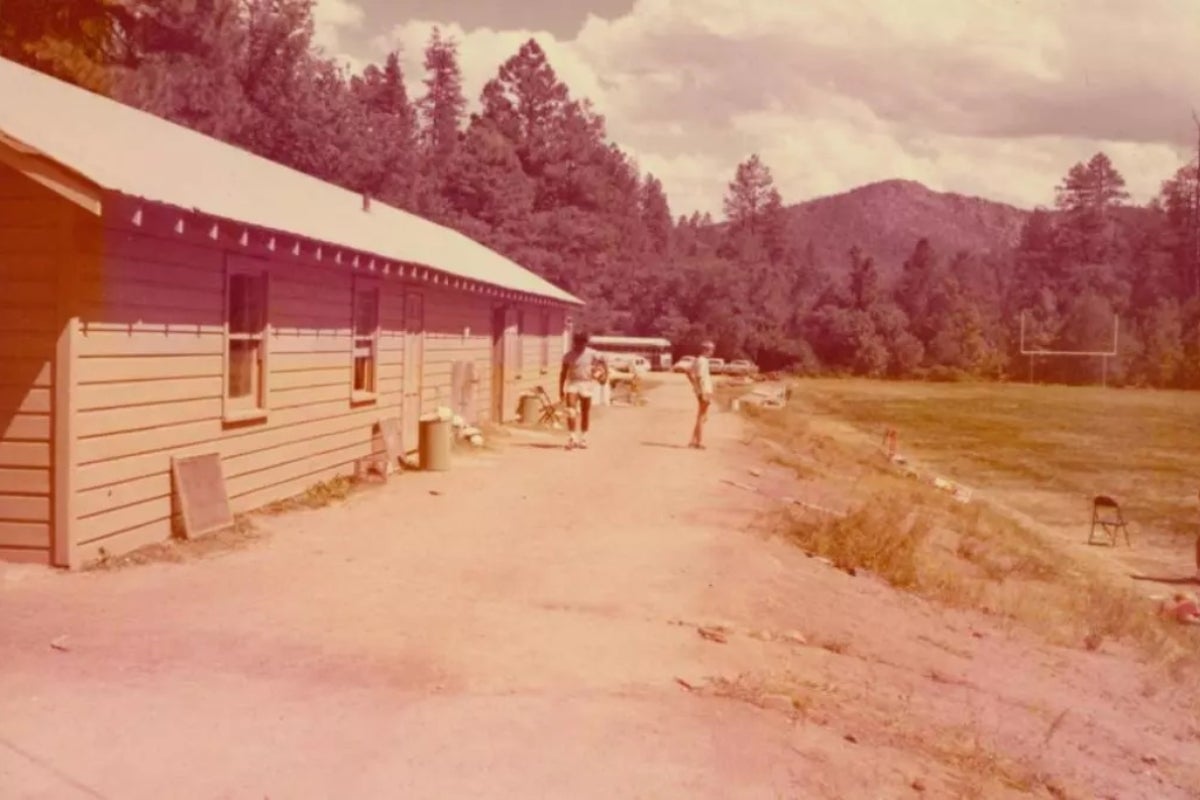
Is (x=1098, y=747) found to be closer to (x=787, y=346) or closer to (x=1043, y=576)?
(x=1043, y=576)

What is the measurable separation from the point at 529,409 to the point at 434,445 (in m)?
8.87

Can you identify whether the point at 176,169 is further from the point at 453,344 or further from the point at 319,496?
the point at 453,344

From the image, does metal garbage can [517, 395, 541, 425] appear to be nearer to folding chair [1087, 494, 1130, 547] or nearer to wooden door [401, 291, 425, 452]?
wooden door [401, 291, 425, 452]

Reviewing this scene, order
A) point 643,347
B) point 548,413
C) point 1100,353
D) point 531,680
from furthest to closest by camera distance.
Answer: point 643,347 → point 1100,353 → point 548,413 → point 531,680

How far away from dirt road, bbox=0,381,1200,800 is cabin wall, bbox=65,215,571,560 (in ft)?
2.47

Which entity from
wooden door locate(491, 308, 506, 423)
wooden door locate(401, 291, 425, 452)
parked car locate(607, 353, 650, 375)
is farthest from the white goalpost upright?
wooden door locate(401, 291, 425, 452)

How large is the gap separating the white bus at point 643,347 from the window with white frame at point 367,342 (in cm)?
6149

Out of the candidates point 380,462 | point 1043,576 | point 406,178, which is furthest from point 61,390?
point 406,178

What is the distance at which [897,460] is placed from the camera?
1088 inches

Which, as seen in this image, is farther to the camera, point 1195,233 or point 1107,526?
point 1195,233

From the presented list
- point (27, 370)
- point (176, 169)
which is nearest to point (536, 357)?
point (176, 169)

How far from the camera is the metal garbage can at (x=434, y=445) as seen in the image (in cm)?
1540

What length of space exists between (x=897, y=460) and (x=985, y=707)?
2037cm

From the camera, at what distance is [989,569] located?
14.1 meters
